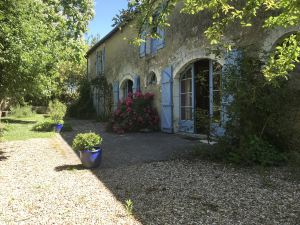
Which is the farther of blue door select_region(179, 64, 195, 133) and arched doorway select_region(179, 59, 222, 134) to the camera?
blue door select_region(179, 64, 195, 133)


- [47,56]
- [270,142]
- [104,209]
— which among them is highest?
[47,56]

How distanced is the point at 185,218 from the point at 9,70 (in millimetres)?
5232

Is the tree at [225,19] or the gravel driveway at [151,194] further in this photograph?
the gravel driveway at [151,194]

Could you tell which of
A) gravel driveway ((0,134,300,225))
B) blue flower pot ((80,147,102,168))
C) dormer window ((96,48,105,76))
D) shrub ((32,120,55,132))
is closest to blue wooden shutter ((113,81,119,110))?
dormer window ((96,48,105,76))

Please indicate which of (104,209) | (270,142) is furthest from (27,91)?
(270,142)

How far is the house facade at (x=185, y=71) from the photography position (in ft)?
22.2

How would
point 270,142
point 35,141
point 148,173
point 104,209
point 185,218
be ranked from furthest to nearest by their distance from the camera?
point 35,141
point 270,142
point 148,173
point 104,209
point 185,218

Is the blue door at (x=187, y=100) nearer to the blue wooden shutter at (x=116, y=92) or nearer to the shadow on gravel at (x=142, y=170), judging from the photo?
the shadow on gravel at (x=142, y=170)

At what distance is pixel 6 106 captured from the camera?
22906 mm

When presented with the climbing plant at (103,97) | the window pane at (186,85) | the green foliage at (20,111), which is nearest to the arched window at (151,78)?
the window pane at (186,85)

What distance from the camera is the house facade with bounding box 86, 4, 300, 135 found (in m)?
6.76

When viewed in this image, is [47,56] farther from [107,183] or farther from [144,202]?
[144,202]

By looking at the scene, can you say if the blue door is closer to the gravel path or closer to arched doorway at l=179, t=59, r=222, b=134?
arched doorway at l=179, t=59, r=222, b=134

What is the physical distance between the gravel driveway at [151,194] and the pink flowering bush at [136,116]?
15.5 feet
